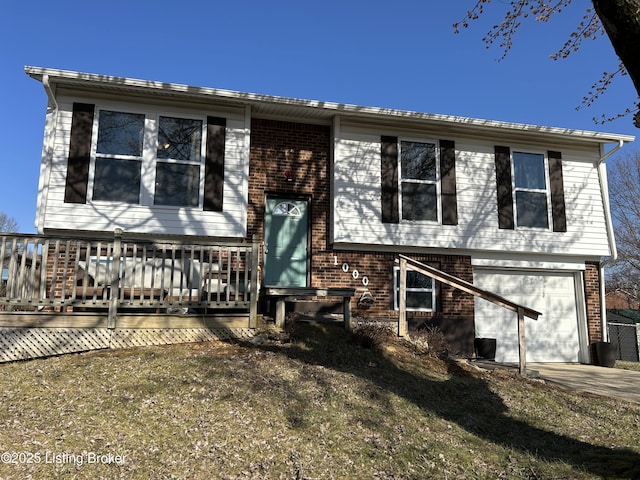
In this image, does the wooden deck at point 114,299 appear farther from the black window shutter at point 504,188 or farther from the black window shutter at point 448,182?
the black window shutter at point 504,188

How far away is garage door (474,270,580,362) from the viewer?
37.5 ft

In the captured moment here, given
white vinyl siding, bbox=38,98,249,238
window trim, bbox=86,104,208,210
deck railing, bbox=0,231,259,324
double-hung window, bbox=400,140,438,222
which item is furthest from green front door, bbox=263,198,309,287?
deck railing, bbox=0,231,259,324

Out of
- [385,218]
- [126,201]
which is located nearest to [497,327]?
[385,218]

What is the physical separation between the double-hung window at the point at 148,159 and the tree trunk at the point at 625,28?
7.48m

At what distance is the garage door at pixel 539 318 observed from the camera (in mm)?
11430

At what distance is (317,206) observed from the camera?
1066 centimetres

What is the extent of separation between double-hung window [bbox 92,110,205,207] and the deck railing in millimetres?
2330

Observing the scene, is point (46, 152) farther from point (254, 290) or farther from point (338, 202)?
point (338, 202)

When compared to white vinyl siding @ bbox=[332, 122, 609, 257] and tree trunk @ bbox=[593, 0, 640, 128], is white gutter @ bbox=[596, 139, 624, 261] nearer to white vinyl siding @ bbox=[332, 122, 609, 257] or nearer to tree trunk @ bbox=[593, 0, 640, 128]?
white vinyl siding @ bbox=[332, 122, 609, 257]

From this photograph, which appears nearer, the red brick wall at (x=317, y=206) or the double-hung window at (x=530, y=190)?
the red brick wall at (x=317, y=206)

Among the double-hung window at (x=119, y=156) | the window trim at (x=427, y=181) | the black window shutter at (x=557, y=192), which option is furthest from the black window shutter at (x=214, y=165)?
the black window shutter at (x=557, y=192)

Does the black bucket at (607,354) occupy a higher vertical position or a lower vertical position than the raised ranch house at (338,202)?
lower

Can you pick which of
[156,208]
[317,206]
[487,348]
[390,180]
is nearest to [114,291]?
[156,208]

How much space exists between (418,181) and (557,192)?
348 centimetres
